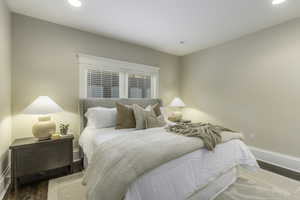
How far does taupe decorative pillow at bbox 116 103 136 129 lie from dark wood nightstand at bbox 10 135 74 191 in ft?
2.66

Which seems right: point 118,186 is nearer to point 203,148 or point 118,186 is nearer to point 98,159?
point 98,159

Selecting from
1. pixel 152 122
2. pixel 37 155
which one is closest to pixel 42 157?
pixel 37 155

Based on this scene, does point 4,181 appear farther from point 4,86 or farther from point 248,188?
point 248,188

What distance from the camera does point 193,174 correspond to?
149cm

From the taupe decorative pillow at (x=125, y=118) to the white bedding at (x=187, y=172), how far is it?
0.49m

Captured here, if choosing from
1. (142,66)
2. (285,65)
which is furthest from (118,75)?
(285,65)

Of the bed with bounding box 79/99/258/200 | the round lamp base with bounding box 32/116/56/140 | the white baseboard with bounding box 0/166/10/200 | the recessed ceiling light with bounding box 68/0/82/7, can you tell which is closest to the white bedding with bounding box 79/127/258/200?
the bed with bounding box 79/99/258/200

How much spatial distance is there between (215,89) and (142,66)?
80.3 inches

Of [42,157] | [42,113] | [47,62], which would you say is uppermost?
[47,62]

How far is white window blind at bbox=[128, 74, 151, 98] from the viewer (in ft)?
11.7

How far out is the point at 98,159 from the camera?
143 centimetres

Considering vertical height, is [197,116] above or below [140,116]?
below

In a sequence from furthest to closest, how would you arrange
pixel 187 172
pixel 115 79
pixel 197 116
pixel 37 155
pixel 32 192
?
pixel 197 116 → pixel 115 79 → pixel 37 155 → pixel 32 192 → pixel 187 172

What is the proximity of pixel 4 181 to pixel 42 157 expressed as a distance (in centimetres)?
50
